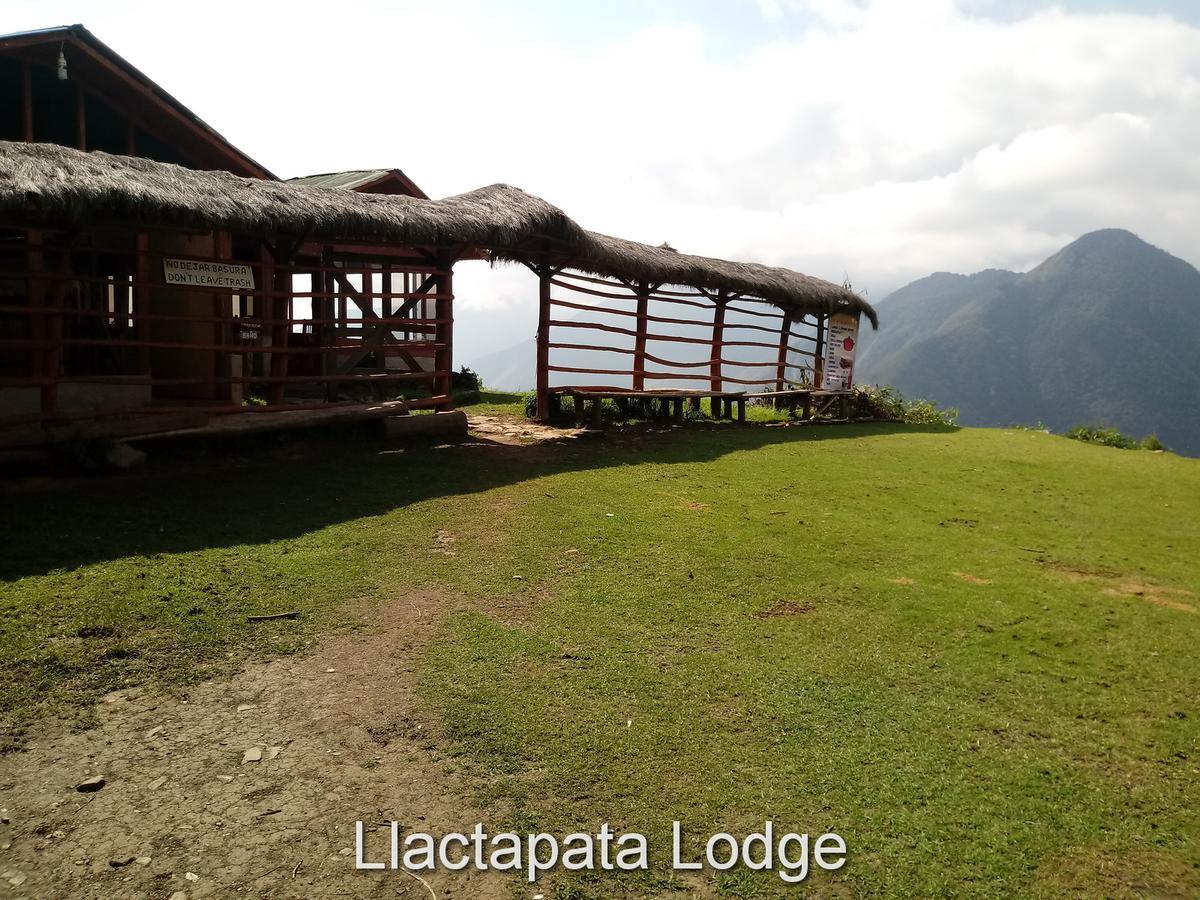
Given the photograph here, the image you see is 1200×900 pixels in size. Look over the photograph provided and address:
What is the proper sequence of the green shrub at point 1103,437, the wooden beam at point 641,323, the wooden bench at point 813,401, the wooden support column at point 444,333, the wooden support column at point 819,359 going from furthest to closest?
the wooden support column at point 819,359, the wooden bench at point 813,401, the green shrub at point 1103,437, the wooden beam at point 641,323, the wooden support column at point 444,333

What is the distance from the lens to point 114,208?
25.4 ft

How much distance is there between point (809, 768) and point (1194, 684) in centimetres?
272

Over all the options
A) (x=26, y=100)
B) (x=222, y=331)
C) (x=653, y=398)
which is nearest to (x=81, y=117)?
(x=26, y=100)

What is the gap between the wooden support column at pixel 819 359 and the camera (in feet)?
62.5

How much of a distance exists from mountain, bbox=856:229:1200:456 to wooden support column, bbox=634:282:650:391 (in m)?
89.0

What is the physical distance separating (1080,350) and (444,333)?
126533 millimetres

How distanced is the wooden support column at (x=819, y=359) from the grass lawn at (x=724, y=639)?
971 centimetres

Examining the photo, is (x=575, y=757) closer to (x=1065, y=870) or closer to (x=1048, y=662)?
(x=1065, y=870)

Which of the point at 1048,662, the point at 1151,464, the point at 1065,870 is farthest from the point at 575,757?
the point at 1151,464

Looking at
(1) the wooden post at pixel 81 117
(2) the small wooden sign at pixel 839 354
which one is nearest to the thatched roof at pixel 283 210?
(1) the wooden post at pixel 81 117

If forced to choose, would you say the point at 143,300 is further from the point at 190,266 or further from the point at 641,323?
the point at 641,323

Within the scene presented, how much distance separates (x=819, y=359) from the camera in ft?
63.4

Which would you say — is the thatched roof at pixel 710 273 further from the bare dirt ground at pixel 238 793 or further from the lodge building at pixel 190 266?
the bare dirt ground at pixel 238 793

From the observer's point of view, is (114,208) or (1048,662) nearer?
(1048,662)
